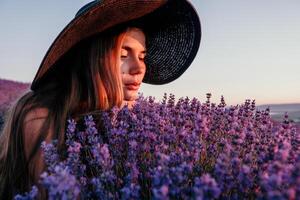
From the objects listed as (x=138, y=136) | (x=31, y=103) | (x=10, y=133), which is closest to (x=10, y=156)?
(x=10, y=133)

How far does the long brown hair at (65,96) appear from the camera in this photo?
2527mm

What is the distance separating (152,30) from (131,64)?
74 cm

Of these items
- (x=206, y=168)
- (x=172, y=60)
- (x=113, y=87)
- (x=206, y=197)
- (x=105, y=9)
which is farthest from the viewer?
(x=172, y=60)

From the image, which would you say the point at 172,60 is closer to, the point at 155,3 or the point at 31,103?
the point at 155,3

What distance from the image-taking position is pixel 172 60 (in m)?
3.51

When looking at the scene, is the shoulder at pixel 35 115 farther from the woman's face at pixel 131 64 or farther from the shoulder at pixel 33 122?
the woman's face at pixel 131 64

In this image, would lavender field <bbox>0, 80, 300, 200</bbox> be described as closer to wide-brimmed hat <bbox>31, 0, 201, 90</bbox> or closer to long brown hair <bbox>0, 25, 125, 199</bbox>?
long brown hair <bbox>0, 25, 125, 199</bbox>

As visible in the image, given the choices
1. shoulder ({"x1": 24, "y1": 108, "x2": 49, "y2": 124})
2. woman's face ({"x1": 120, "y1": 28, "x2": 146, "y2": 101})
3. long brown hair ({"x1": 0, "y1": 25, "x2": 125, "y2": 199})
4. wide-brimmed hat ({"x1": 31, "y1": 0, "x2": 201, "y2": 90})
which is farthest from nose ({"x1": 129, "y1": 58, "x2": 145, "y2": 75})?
shoulder ({"x1": 24, "y1": 108, "x2": 49, "y2": 124})

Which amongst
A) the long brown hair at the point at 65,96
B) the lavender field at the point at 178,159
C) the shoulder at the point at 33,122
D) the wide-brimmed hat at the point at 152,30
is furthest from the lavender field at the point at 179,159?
the wide-brimmed hat at the point at 152,30

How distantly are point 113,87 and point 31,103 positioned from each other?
502 millimetres

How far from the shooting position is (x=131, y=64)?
8.71 ft

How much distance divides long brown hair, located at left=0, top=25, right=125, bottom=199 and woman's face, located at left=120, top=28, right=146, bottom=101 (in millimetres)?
72

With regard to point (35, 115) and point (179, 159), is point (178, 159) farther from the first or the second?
point (35, 115)

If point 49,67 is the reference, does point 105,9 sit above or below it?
above
